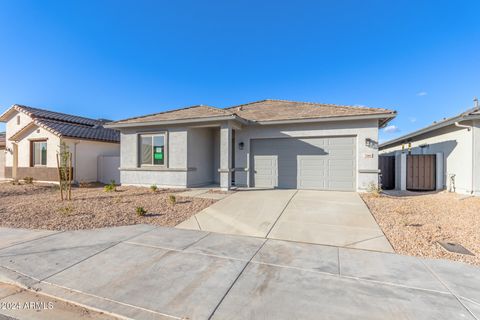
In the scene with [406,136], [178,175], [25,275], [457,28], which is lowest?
[25,275]

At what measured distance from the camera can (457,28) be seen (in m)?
10.4

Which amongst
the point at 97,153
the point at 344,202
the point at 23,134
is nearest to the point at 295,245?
the point at 344,202

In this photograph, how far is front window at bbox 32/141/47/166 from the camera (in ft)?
48.8

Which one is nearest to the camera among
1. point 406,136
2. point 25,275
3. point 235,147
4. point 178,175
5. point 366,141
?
point 25,275

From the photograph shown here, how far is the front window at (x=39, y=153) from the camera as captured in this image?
14859 mm

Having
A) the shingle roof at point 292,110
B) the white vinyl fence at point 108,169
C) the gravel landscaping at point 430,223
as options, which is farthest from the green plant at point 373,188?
the white vinyl fence at point 108,169

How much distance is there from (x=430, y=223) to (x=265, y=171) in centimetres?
703

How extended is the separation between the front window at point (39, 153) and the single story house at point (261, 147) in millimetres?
6651

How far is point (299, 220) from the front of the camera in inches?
240

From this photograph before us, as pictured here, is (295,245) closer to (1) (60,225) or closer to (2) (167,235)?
(2) (167,235)

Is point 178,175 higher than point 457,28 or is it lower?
lower

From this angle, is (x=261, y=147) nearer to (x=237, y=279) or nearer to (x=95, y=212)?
(x=95, y=212)

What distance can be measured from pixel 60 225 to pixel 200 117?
6.47m

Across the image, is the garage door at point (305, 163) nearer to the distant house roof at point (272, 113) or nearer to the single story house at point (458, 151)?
the distant house roof at point (272, 113)
